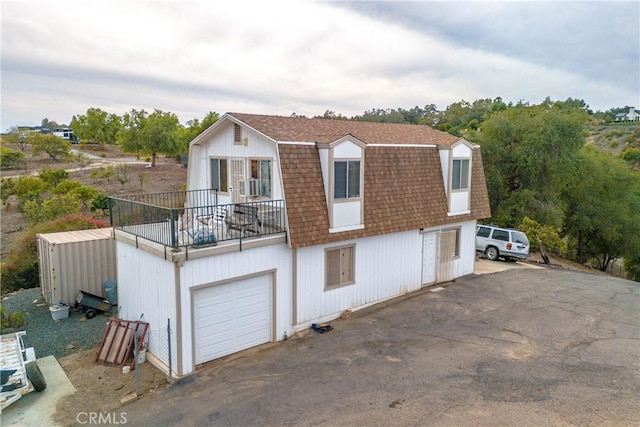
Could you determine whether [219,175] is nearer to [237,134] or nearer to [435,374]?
[237,134]

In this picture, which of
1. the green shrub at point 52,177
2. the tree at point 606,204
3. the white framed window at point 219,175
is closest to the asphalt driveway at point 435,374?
the white framed window at point 219,175

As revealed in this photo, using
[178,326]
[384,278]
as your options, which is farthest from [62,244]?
[384,278]

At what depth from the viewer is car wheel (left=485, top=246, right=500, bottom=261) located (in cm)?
2123

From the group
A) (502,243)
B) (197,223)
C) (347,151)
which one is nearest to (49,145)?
(197,223)

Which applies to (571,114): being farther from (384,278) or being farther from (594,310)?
(384,278)

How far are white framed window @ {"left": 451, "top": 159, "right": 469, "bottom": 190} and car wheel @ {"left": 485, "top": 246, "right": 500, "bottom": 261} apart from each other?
6686 mm

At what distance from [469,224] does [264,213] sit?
31.1 ft

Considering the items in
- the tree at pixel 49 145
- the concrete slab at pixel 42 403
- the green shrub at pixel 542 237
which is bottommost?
the concrete slab at pixel 42 403

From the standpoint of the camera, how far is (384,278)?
13883 millimetres

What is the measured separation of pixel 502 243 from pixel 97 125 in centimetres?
6783

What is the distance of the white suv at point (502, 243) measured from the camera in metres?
20.8

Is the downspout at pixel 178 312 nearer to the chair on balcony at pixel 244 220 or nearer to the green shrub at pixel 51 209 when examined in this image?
the chair on balcony at pixel 244 220

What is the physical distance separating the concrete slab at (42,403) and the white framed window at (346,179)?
7.96 metres

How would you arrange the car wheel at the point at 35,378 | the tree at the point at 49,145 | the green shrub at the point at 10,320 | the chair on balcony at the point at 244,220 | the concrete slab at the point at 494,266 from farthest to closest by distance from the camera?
1. the tree at the point at 49,145
2. the concrete slab at the point at 494,266
3. the green shrub at the point at 10,320
4. the chair on balcony at the point at 244,220
5. the car wheel at the point at 35,378
